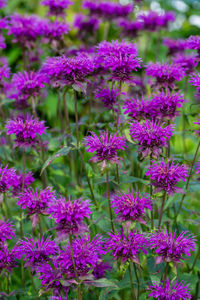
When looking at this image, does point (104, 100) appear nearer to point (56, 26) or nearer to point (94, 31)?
point (56, 26)

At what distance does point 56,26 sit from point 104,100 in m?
0.67

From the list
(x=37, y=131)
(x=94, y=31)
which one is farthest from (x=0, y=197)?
(x=94, y=31)

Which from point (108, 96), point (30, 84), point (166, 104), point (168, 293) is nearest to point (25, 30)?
point (30, 84)

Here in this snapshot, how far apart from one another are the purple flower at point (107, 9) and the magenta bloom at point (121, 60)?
3.93 ft

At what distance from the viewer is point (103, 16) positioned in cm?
280

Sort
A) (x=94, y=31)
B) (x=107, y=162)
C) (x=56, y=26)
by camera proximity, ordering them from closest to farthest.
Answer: (x=107, y=162), (x=56, y=26), (x=94, y=31)

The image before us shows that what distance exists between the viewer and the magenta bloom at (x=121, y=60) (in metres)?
1.55

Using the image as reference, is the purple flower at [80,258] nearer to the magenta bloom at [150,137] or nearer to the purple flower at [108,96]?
the magenta bloom at [150,137]

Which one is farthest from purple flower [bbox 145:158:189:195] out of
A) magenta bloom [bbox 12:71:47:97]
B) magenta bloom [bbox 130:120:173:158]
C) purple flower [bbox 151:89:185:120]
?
magenta bloom [bbox 12:71:47:97]

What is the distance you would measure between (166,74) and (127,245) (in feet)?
2.64

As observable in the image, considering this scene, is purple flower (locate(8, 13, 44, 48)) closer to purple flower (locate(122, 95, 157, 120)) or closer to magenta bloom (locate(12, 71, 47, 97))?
magenta bloom (locate(12, 71, 47, 97))

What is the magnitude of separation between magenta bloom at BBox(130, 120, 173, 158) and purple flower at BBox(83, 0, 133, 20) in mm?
1555

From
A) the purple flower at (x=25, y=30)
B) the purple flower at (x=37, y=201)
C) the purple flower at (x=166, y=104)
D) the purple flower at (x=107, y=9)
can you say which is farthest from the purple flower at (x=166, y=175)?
the purple flower at (x=107, y=9)

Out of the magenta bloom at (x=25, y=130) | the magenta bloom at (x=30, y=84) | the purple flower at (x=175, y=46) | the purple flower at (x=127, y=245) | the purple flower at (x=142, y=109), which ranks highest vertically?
the purple flower at (x=175, y=46)
